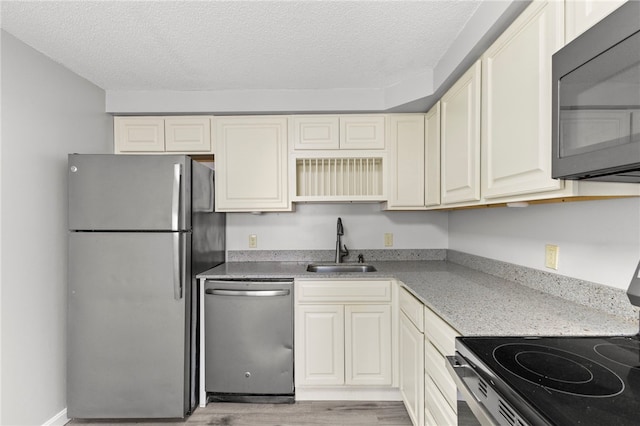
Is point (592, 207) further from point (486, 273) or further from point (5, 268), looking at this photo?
point (5, 268)

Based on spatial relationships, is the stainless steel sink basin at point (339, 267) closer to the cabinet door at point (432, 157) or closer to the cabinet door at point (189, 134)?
the cabinet door at point (432, 157)

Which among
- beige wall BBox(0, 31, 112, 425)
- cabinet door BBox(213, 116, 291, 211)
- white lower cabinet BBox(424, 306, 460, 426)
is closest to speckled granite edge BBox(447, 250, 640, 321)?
white lower cabinet BBox(424, 306, 460, 426)

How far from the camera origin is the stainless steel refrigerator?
1.97 metres

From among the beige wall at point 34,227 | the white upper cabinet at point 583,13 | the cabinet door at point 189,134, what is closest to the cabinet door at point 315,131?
the cabinet door at point 189,134

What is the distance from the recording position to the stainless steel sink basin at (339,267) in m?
2.61

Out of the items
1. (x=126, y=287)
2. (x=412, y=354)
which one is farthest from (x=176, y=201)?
(x=412, y=354)

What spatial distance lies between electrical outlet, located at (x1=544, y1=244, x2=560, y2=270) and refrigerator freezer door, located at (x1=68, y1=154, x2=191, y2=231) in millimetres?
2029

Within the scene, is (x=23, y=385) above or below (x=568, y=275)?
below

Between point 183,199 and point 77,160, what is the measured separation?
26.6 inches

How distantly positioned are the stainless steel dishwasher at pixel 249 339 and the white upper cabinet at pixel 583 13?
1.89 m

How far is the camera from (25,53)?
1.78 metres

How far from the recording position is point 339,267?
105 inches

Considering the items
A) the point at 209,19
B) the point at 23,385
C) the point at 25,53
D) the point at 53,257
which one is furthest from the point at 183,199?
the point at 23,385

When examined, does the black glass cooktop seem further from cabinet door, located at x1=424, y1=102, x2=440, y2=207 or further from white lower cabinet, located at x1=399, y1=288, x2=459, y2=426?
cabinet door, located at x1=424, y1=102, x2=440, y2=207
